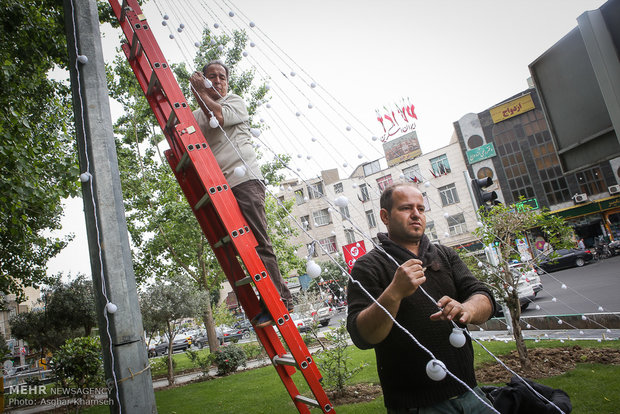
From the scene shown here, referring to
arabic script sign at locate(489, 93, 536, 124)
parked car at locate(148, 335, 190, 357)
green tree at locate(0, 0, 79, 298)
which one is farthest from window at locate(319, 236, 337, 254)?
arabic script sign at locate(489, 93, 536, 124)

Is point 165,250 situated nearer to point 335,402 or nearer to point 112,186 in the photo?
point 335,402

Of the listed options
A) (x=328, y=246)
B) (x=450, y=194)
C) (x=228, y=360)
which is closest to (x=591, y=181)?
(x=450, y=194)

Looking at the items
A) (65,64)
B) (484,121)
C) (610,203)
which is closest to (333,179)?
(484,121)

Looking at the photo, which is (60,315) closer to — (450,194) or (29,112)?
(29,112)

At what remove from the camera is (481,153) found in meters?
29.3

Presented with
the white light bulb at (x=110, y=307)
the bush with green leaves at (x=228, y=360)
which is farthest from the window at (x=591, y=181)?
the white light bulb at (x=110, y=307)

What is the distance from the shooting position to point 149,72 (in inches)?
124

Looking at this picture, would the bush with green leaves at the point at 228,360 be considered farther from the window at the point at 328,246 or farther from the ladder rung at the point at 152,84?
the ladder rung at the point at 152,84

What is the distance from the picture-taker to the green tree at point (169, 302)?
1250cm

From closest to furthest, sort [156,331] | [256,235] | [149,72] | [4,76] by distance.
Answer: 1. [256,235]
2. [149,72]
3. [4,76]
4. [156,331]

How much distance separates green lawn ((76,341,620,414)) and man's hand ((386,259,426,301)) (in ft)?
12.8

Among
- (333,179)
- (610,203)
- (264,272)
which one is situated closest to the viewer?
(264,272)

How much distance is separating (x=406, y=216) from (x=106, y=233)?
6.63ft

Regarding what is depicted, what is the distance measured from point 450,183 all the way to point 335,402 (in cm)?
2753
